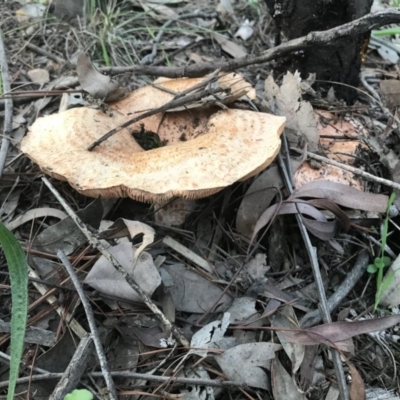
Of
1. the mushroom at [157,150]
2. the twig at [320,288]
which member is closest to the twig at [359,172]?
the twig at [320,288]

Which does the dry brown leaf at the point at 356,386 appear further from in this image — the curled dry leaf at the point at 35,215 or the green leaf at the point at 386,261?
the curled dry leaf at the point at 35,215

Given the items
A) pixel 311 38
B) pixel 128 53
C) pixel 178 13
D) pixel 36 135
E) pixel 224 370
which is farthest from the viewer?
pixel 178 13

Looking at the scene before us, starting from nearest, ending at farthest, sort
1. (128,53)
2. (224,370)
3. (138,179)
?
(224,370) < (138,179) < (128,53)

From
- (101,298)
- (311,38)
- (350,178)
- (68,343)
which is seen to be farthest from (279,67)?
(68,343)

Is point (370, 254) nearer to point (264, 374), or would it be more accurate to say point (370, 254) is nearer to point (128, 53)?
point (264, 374)

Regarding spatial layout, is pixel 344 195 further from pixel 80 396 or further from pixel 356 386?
pixel 80 396

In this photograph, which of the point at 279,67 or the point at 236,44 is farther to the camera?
the point at 236,44

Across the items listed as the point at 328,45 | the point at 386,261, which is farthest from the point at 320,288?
the point at 328,45
